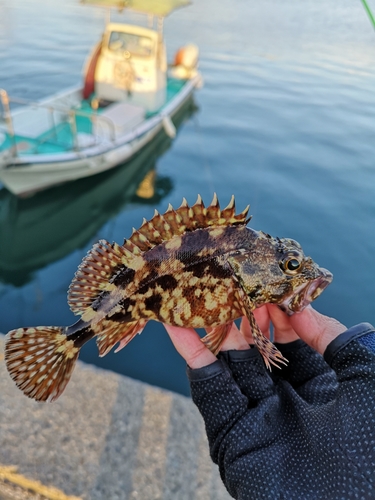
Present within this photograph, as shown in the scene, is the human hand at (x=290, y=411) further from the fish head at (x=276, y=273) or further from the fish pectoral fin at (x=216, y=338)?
the fish head at (x=276, y=273)

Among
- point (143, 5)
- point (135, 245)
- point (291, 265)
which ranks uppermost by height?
point (143, 5)

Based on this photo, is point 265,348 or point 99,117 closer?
point 265,348

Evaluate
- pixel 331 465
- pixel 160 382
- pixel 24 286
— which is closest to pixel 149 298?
pixel 331 465

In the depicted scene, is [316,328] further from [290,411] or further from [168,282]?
[168,282]

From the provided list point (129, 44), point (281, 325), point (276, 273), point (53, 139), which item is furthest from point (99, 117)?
point (276, 273)

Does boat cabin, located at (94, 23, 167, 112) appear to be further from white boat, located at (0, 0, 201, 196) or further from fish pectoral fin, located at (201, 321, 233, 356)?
fish pectoral fin, located at (201, 321, 233, 356)

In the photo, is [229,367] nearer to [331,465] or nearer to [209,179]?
[331,465]
